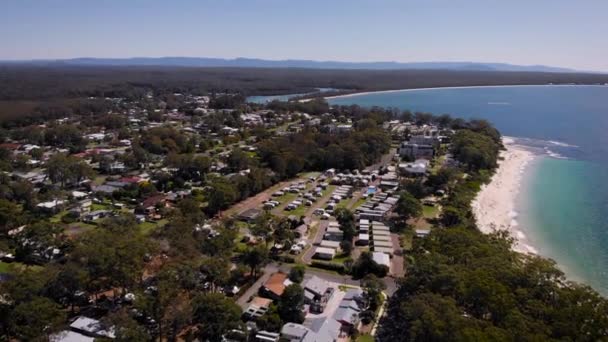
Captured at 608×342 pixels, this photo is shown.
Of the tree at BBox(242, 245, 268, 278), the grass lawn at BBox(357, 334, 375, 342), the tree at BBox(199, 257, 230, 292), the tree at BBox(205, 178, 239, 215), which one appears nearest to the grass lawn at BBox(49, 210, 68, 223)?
the tree at BBox(205, 178, 239, 215)

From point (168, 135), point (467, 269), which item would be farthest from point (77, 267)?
point (168, 135)

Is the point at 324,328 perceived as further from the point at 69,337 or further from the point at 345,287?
the point at 69,337

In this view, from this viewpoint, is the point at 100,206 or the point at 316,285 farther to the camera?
the point at 100,206

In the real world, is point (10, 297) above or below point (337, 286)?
above

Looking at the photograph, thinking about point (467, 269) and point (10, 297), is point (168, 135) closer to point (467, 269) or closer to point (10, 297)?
point (10, 297)

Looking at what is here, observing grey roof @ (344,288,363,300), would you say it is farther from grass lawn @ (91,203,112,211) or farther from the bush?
grass lawn @ (91,203,112,211)

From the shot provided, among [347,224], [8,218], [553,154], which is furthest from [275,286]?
[553,154]

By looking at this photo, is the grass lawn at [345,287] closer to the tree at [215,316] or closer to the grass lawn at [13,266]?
the tree at [215,316]
